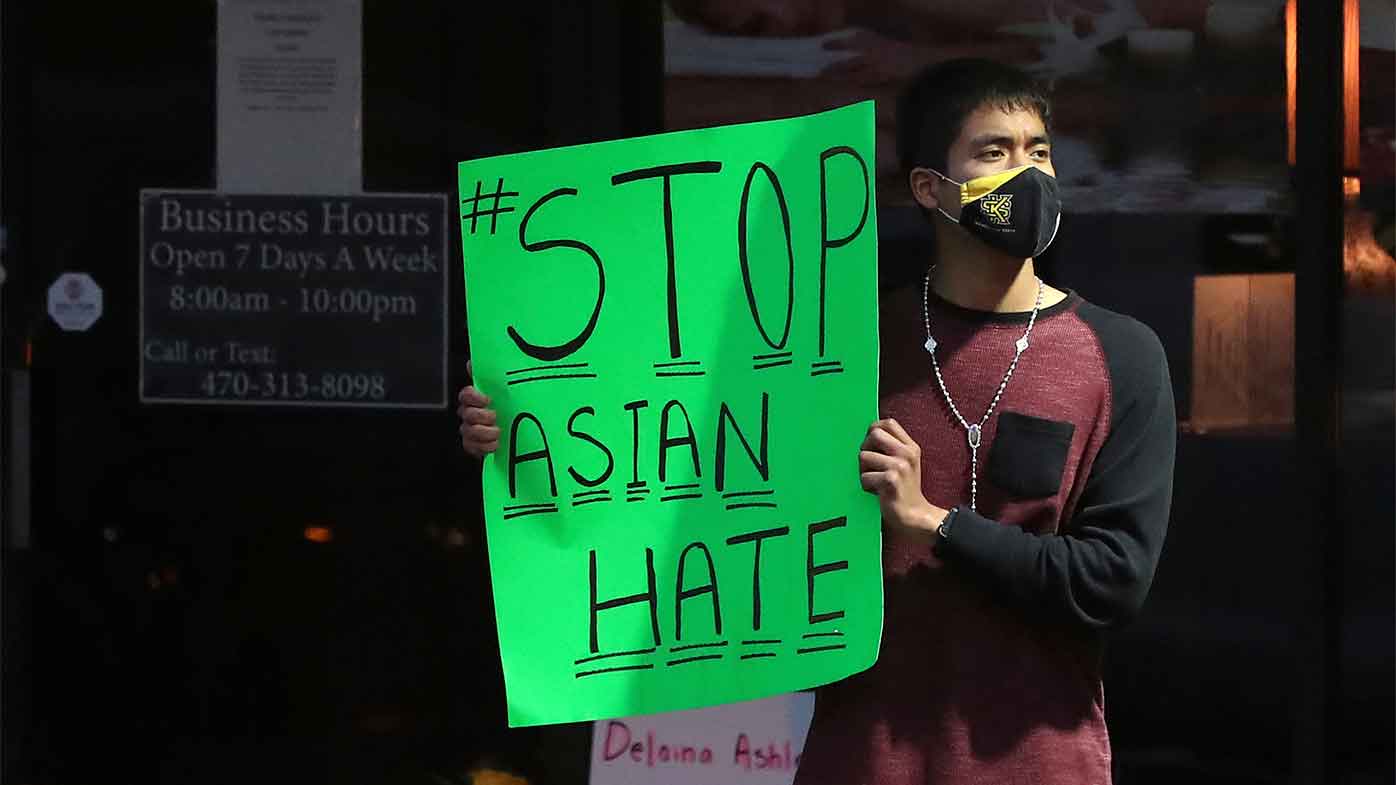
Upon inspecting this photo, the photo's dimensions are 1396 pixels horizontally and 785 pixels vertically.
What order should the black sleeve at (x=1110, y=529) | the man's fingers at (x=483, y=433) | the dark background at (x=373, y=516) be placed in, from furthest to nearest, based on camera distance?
the dark background at (x=373, y=516) → the man's fingers at (x=483, y=433) → the black sleeve at (x=1110, y=529)

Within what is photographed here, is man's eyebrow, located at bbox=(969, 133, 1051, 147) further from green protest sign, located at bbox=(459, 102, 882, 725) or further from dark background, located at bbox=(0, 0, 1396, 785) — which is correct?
dark background, located at bbox=(0, 0, 1396, 785)

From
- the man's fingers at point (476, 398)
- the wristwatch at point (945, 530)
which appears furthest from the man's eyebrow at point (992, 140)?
the man's fingers at point (476, 398)

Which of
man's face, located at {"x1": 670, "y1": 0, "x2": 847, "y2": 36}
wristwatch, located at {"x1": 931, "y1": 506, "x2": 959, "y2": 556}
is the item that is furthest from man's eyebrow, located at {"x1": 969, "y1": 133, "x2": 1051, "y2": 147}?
man's face, located at {"x1": 670, "y1": 0, "x2": 847, "y2": 36}

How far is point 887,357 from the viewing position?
258 cm

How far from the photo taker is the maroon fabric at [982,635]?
2.49m

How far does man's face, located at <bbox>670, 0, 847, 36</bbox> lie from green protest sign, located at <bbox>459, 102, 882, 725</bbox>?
187 cm

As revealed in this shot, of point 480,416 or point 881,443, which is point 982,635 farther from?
point 480,416

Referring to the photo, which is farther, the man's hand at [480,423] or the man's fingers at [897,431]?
the man's hand at [480,423]

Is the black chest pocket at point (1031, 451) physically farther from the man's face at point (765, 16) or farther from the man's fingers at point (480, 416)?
the man's face at point (765, 16)

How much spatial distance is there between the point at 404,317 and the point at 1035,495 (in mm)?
2432

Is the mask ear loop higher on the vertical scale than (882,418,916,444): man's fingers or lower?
higher

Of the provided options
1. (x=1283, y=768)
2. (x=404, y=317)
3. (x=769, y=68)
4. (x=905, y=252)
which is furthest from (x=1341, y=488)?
(x=404, y=317)

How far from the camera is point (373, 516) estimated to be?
15.4 ft

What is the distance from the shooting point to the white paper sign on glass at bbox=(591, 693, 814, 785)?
14.0 feet
